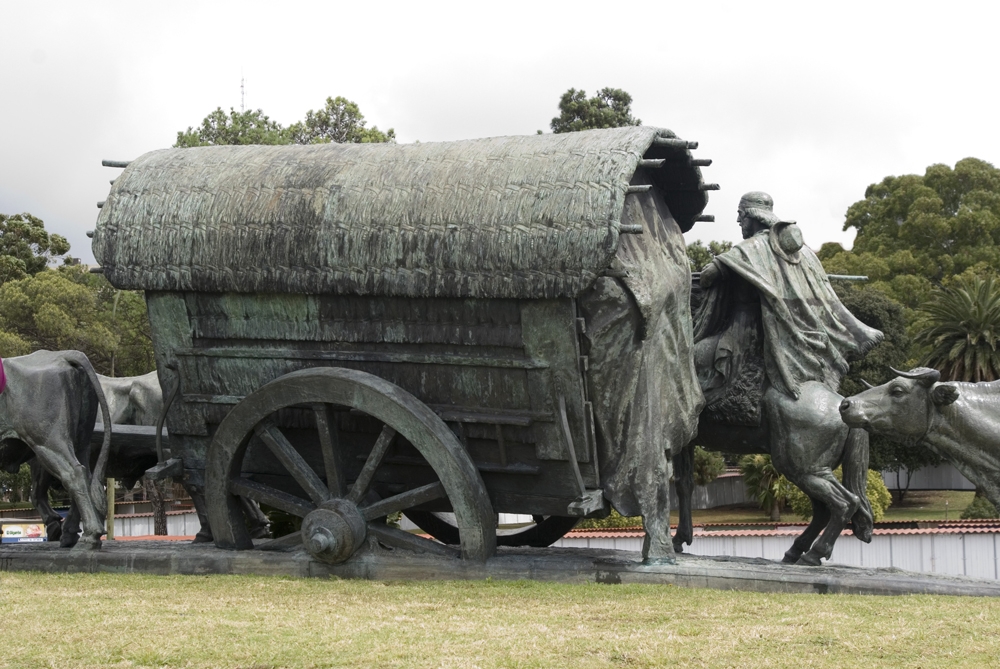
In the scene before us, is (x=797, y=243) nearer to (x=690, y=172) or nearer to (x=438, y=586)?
(x=690, y=172)

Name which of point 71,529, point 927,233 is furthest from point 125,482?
point 927,233

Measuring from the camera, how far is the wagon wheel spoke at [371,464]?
9.47m

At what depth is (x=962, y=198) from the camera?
1671 inches

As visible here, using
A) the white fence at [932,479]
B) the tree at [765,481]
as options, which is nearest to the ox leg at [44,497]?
the tree at [765,481]

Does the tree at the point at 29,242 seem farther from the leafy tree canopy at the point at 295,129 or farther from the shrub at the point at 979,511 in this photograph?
the shrub at the point at 979,511

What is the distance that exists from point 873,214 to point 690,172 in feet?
117

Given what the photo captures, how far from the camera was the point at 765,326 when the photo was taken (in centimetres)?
980

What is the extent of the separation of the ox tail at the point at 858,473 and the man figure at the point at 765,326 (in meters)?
0.52

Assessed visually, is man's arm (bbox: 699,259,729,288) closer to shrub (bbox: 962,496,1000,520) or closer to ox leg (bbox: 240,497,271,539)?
ox leg (bbox: 240,497,271,539)

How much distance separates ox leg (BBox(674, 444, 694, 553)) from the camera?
34.7 ft

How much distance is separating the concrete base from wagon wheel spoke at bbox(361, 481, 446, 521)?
11.8 inches

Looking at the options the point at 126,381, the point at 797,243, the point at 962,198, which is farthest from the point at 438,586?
the point at 962,198

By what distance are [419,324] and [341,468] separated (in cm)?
132

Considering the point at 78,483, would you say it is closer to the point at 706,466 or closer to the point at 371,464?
the point at 371,464
